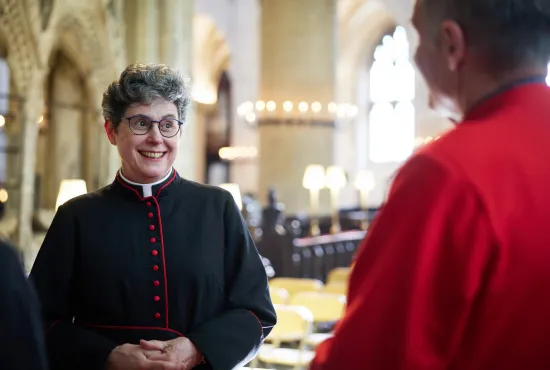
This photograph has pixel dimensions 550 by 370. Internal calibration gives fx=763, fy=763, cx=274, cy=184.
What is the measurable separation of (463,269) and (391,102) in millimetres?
23624

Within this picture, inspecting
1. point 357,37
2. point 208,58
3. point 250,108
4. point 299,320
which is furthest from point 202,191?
point 208,58

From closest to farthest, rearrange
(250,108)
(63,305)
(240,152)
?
(63,305) → (250,108) → (240,152)

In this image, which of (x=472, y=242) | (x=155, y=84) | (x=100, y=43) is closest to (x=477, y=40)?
(x=472, y=242)

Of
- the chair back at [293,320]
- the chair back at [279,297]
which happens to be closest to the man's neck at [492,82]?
the chair back at [293,320]

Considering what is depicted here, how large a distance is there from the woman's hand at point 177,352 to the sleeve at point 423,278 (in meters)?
0.83

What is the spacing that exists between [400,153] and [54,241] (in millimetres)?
22455

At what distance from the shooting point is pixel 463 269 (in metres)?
1.02

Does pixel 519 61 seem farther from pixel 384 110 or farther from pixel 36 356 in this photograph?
pixel 384 110

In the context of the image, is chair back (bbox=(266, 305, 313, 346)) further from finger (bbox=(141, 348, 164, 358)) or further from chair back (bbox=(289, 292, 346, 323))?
finger (bbox=(141, 348, 164, 358))

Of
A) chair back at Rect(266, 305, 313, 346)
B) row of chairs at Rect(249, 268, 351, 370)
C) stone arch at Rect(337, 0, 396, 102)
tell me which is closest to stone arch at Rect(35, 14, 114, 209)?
row of chairs at Rect(249, 268, 351, 370)

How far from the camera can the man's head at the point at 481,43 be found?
3.68ft

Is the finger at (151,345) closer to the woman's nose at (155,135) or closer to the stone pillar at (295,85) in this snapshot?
the woman's nose at (155,135)

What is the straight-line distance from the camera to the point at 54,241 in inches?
76.8

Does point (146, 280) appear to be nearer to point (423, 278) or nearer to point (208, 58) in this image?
point (423, 278)
